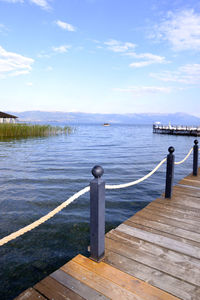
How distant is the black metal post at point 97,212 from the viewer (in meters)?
2.39

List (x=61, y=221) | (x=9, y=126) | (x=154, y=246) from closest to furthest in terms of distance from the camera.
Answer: (x=154, y=246) → (x=61, y=221) → (x=9, y=126)

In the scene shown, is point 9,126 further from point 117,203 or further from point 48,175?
point 117,203

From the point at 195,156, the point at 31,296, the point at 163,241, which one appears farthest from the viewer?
the point at 195,156

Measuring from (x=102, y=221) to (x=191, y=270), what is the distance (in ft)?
4.07

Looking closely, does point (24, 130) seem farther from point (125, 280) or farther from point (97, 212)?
point (125, 280)

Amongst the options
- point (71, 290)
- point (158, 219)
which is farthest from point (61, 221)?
point (71, 290)

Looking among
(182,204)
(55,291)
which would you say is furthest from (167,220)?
(55,291)

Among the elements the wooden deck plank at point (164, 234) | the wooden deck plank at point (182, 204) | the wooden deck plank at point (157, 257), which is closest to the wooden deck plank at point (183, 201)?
the wooden deck plank at point (182, 204)

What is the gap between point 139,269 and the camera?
97.6 inches

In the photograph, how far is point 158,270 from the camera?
8.11ft

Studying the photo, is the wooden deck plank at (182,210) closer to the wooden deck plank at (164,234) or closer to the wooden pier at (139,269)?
the wooden pier at (139,269)

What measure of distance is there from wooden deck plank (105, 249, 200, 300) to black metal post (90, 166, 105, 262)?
8.2 inches

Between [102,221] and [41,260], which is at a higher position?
[102,221]

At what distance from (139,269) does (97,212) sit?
87 centimetres
